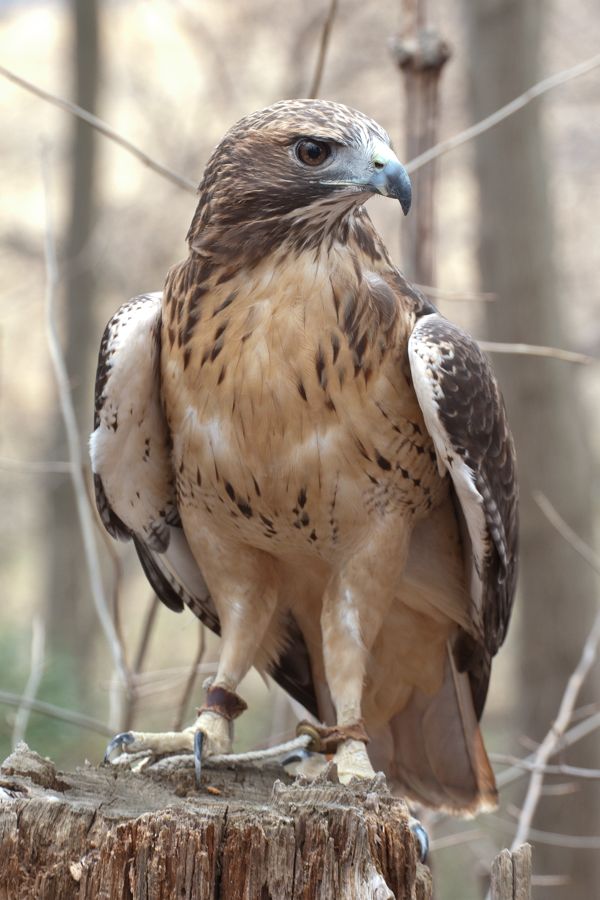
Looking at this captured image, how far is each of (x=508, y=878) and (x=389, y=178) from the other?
1.75m

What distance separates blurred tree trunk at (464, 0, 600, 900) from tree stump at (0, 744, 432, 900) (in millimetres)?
3812

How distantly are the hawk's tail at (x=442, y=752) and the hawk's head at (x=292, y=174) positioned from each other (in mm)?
1766

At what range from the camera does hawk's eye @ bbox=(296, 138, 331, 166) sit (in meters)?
3.12

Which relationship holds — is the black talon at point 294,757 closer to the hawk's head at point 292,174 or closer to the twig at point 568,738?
the twig at point 568,738

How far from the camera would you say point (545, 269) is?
246 inches

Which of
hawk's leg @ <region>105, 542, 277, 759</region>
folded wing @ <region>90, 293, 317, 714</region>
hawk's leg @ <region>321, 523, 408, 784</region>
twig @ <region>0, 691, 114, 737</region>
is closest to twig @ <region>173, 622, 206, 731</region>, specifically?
folded wing @ <region>90, 293, 317, 714</region>

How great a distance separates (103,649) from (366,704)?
27.8 ft

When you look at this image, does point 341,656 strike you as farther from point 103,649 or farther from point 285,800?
point 103,649

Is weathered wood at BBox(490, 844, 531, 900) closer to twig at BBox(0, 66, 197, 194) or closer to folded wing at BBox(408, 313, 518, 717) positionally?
folded wing at BBox(408, 313, 518, 717)

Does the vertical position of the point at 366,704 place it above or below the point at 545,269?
below

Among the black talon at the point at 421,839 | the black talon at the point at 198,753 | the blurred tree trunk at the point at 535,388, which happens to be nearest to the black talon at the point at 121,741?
the black talon at the point at 198,753

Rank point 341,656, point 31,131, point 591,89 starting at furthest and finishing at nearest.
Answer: point 31,131 → point 591,89 → point 341,656

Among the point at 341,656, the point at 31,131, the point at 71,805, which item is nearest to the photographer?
the point at 71,805

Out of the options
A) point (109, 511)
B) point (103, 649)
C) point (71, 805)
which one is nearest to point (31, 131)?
point (103, 649)
